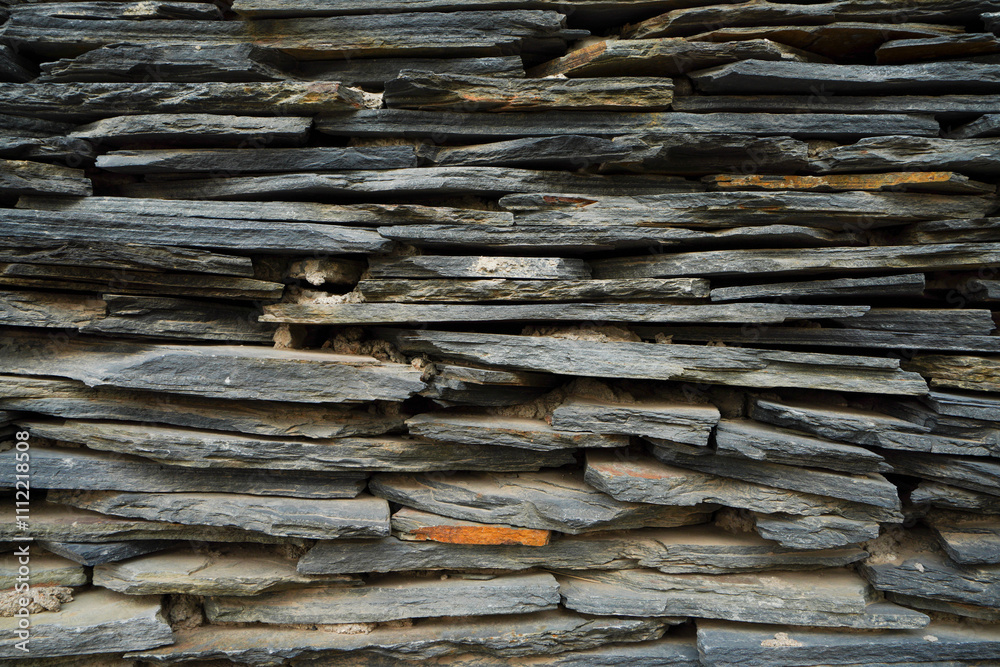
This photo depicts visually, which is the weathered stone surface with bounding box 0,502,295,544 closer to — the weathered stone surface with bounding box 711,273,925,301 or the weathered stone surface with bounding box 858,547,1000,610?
the weathered stone surface with bounding box 711,273,925,301

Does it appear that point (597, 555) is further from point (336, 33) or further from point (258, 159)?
point (336, 33)

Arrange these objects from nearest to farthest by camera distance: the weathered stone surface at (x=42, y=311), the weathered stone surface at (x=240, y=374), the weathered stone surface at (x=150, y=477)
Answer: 1. the weathered stone surface at (x=240, y=374)
2. the weathered stone surface at (x=42, y=311)
3. the weathered stone surface at (x=150, y=477)

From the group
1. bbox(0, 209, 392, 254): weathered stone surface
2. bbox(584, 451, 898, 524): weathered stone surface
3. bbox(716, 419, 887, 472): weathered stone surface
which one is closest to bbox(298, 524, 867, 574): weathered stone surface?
bbox(584, 451, 898, 524): weathered stone surface

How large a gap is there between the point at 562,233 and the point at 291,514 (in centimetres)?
246

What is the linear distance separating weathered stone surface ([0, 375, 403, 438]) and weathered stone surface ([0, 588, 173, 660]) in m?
1.26

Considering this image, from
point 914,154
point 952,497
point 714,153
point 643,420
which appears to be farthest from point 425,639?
point 914,154

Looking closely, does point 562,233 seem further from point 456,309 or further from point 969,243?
point 969,243

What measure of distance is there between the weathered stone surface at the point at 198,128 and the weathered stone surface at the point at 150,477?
6.48ft

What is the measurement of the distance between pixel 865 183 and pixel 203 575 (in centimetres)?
486

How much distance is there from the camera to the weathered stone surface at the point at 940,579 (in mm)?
3309

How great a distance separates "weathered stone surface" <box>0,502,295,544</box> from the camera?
10.9ft

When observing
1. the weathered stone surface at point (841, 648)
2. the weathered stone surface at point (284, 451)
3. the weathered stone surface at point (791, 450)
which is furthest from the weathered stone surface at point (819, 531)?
the weathered stone surface at point (284, 451)

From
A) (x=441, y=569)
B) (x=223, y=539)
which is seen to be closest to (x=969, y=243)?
(x=441, y=569)

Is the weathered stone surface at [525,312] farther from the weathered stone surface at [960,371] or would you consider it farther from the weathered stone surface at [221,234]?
the weathered stone surface at [960,371]
